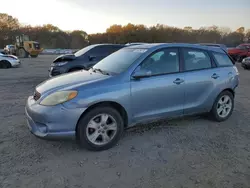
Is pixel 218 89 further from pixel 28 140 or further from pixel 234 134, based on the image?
pixel 28 140

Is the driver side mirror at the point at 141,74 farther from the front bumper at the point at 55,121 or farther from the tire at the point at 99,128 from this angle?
the front bumper at the point at 55,121

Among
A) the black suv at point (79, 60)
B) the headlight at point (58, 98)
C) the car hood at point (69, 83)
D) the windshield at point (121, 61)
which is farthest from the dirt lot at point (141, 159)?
the black suv at point (79, 60)

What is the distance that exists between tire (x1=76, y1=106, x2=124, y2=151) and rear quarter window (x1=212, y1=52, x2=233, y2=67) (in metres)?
2.51

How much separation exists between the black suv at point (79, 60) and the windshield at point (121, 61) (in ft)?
12.3

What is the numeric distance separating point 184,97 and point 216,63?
1.14 m

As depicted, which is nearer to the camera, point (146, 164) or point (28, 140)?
point (146, 164)

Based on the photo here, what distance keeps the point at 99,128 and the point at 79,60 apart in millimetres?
5176

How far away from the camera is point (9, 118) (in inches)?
180

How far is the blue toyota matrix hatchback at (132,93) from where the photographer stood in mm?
3025

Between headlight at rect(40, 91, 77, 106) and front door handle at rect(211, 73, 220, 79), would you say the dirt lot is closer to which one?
headlight at rect(40, 91, 77, 106)

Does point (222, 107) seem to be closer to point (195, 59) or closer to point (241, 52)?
point (195, 59)

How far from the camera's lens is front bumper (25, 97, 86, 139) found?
116 inches

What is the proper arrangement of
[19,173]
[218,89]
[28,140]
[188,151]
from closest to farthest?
[19,173]
[188,151]
[28,140]
[218,89]

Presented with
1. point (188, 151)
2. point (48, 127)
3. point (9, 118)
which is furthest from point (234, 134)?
point (9, 118)
